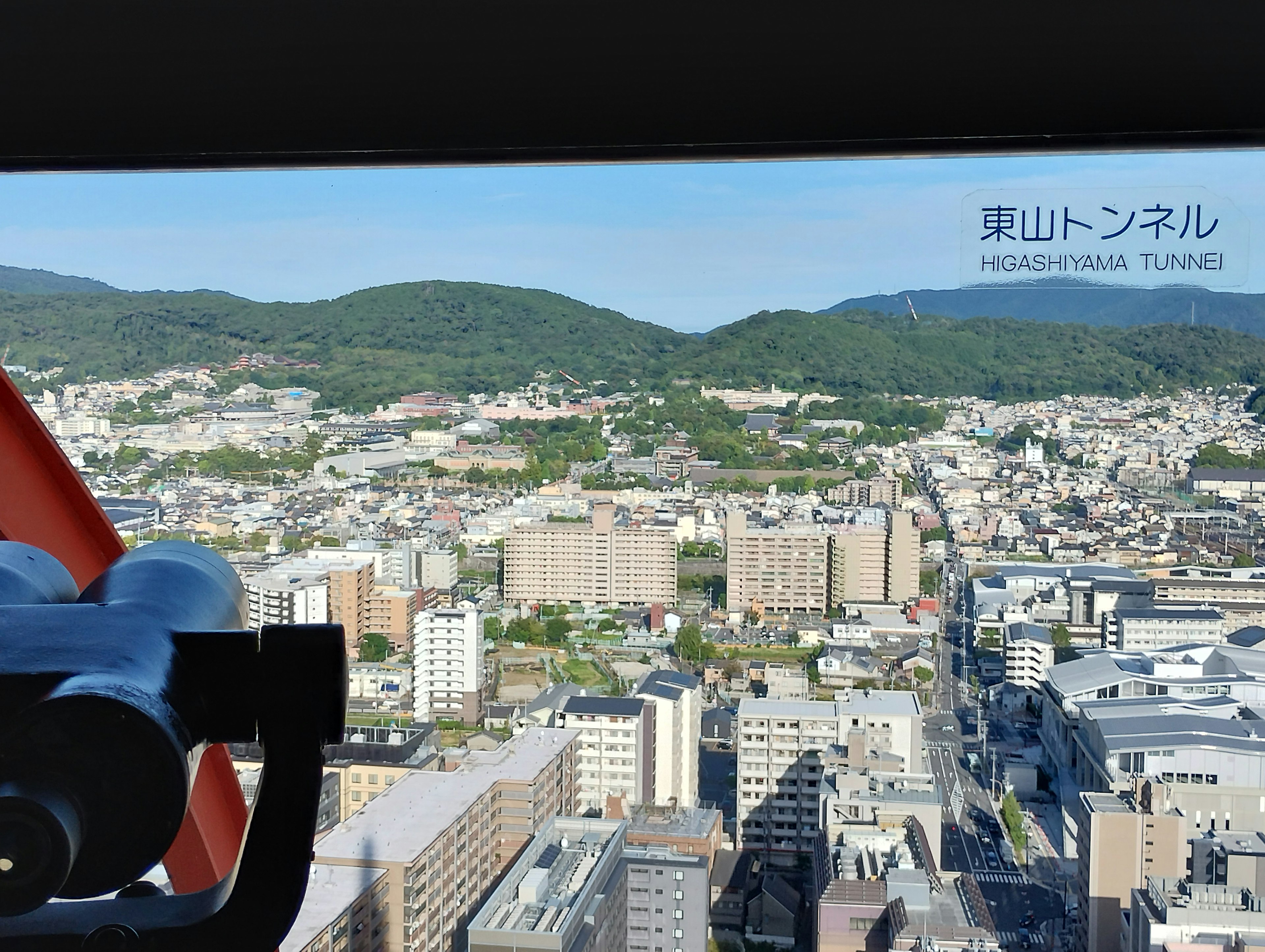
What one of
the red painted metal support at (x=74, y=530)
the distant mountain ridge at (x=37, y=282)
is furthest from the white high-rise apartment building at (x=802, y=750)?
the distant mountain ridge at (x=37, y=282)

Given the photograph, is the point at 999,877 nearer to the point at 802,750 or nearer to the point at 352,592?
the point at 802,750

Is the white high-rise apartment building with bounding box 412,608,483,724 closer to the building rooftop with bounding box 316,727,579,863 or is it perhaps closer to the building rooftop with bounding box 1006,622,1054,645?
the building rooftop with bounding box 316,727,579,863

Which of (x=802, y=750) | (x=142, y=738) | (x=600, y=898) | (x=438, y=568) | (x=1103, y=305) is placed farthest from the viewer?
(x=438, y=568)

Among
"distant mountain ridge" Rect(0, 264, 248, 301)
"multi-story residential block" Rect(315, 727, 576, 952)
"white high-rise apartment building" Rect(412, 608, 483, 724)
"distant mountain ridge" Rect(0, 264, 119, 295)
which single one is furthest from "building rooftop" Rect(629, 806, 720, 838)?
"distant mountain ridge" Rect(0, 264, 119, 295)

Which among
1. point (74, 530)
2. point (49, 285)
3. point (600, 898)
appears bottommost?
point (600, 898)

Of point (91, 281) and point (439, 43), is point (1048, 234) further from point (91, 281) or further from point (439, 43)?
point (91, 281)

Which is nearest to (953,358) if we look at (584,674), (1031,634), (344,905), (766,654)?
(1031,634)

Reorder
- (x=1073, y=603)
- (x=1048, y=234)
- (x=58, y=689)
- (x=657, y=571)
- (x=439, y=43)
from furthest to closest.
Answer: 1. (x=657, y=571)
2. (x=1073, y=603)
3. (x=1048, y=234)
4. (x=439, y=43)
5. (x=58, y=689)

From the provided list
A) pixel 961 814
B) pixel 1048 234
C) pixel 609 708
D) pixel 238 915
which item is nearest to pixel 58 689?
pixel 238 915
